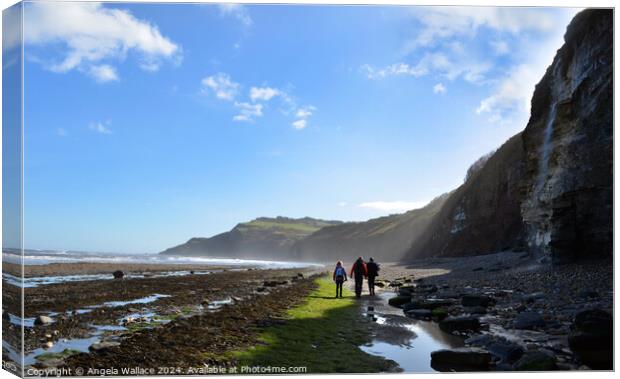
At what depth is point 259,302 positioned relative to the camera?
55.8ft

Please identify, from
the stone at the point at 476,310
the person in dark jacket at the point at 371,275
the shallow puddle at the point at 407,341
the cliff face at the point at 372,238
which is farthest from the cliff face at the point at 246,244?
the shallow puddle at the point at 407,341

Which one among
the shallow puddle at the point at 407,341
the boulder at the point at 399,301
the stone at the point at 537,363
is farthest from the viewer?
the boulder at the point at 399,301

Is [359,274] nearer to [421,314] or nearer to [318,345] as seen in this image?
[421,314]

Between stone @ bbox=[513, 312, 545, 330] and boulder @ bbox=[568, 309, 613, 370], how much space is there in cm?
215

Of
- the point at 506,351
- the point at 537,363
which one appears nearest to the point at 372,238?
the point at 506,351

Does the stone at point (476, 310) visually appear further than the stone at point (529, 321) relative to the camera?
Yes

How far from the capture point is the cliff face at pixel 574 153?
19.1m

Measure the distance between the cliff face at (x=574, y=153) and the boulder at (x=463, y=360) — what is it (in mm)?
12439

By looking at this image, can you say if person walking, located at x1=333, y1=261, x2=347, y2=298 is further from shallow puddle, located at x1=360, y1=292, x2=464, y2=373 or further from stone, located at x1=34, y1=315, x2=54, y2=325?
stone, located at x1=34, y1=315, x2=54, y2=325

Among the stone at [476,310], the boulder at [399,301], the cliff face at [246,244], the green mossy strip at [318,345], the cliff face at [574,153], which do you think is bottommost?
the cliff face at [246,244]

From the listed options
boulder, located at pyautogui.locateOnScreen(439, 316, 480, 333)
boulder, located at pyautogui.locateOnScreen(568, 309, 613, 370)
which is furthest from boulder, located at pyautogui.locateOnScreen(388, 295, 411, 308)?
boulder, located at pyautogui.locateOnScreen(568, 309, 613, 370)

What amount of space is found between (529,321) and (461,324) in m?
1.65

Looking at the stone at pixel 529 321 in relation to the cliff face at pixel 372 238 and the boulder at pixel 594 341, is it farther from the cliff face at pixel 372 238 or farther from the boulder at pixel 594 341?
the cliff face at pixel 372 238

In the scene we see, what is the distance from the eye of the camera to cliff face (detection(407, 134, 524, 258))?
52.2 meters
